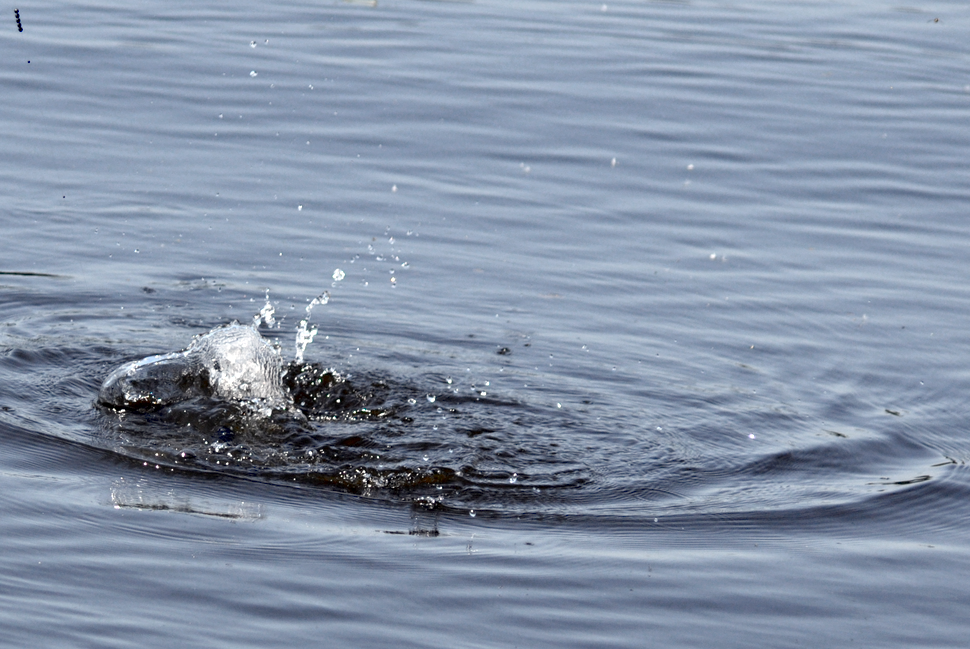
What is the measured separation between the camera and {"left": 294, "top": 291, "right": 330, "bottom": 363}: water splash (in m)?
7.33

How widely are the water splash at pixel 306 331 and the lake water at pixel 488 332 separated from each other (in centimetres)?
5

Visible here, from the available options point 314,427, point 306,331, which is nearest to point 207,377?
point 314,427

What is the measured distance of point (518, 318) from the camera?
7.90 metres

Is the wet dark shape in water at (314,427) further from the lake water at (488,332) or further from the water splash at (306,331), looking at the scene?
the water splash at (306,331)

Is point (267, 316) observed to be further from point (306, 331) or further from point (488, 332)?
point (488, 332)

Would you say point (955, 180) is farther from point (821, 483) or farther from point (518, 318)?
point (821, 483)

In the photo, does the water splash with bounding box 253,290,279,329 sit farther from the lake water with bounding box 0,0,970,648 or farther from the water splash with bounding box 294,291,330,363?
→ the water splash with bounding box 294,291,330,363

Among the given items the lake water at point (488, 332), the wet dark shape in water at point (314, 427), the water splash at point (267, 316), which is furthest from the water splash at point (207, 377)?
the water splash at point (267, 316)

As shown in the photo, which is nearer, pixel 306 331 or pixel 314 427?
pixel 314 427

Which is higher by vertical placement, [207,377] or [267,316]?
[267,316]

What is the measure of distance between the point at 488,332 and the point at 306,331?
97cm

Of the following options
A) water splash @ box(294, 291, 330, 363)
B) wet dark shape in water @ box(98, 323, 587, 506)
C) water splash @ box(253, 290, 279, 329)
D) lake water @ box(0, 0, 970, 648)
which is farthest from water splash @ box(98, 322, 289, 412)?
water splash @ box(253, 290, 279, 329)

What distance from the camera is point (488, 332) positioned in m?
7.71

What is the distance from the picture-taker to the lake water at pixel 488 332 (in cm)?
487
